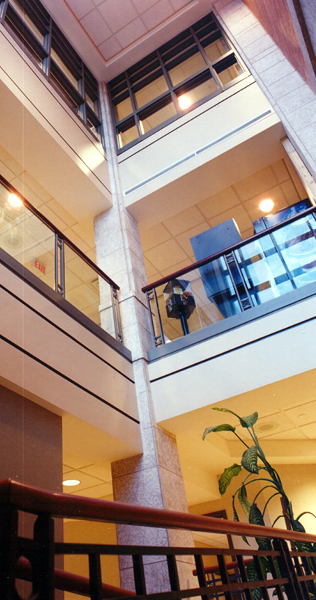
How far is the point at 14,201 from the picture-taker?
12.0 ft

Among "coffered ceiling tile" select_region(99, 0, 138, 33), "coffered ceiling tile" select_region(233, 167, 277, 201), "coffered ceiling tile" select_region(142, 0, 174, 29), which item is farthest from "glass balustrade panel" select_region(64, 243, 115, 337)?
"coffered ceiling tile" select_region(142, 0, 174, 29)

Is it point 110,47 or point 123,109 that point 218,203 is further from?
point 110,47

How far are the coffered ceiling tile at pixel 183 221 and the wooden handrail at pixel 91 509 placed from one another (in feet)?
19.5

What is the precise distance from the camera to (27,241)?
3750 millimetres

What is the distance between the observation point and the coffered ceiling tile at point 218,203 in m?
6.95

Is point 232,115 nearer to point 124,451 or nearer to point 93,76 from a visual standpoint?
point 93,76

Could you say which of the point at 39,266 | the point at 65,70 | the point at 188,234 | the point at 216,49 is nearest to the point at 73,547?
the point at 39,266

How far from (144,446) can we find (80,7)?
6.89 m

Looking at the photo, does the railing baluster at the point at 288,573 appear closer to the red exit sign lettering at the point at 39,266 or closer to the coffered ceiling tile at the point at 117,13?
the red exit sign lettering at the point at 39,266

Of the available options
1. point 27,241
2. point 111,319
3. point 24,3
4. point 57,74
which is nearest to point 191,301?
point 111,319

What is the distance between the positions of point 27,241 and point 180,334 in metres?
1.99

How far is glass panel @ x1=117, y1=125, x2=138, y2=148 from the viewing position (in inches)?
274

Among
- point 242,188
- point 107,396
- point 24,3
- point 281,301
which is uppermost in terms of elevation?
point 24,3

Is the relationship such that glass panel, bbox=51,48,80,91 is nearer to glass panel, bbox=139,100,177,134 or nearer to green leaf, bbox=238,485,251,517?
glass panel, bbox=139,100,177,134
